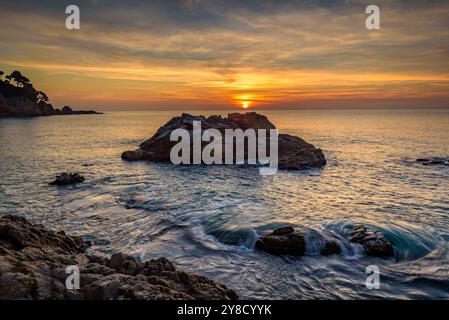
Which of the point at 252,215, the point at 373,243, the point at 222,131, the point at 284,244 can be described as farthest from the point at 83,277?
the point at 222,131

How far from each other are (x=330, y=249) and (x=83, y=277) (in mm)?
11030

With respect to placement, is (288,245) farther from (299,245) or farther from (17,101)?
(17,101)

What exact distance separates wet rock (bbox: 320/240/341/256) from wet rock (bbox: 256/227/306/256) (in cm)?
96

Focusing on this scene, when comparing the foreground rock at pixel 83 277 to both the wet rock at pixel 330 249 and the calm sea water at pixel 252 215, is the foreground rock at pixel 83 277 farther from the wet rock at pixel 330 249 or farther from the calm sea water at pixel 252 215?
the wet rock at pixel 330 249

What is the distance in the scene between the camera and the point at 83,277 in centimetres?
829

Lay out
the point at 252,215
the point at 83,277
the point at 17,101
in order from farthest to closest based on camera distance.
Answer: the point at 17,101 → the point at 252,215 → the point at 83,277

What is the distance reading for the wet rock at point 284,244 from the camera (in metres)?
14.8

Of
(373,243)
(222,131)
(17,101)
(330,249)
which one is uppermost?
(17,101)

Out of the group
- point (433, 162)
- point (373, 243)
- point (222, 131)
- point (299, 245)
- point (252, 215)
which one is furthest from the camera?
point (222, 131)

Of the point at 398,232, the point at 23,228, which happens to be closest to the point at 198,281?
the point at 23,228

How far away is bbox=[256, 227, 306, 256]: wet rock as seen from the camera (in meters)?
14.8

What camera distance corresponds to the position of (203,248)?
15.7m
